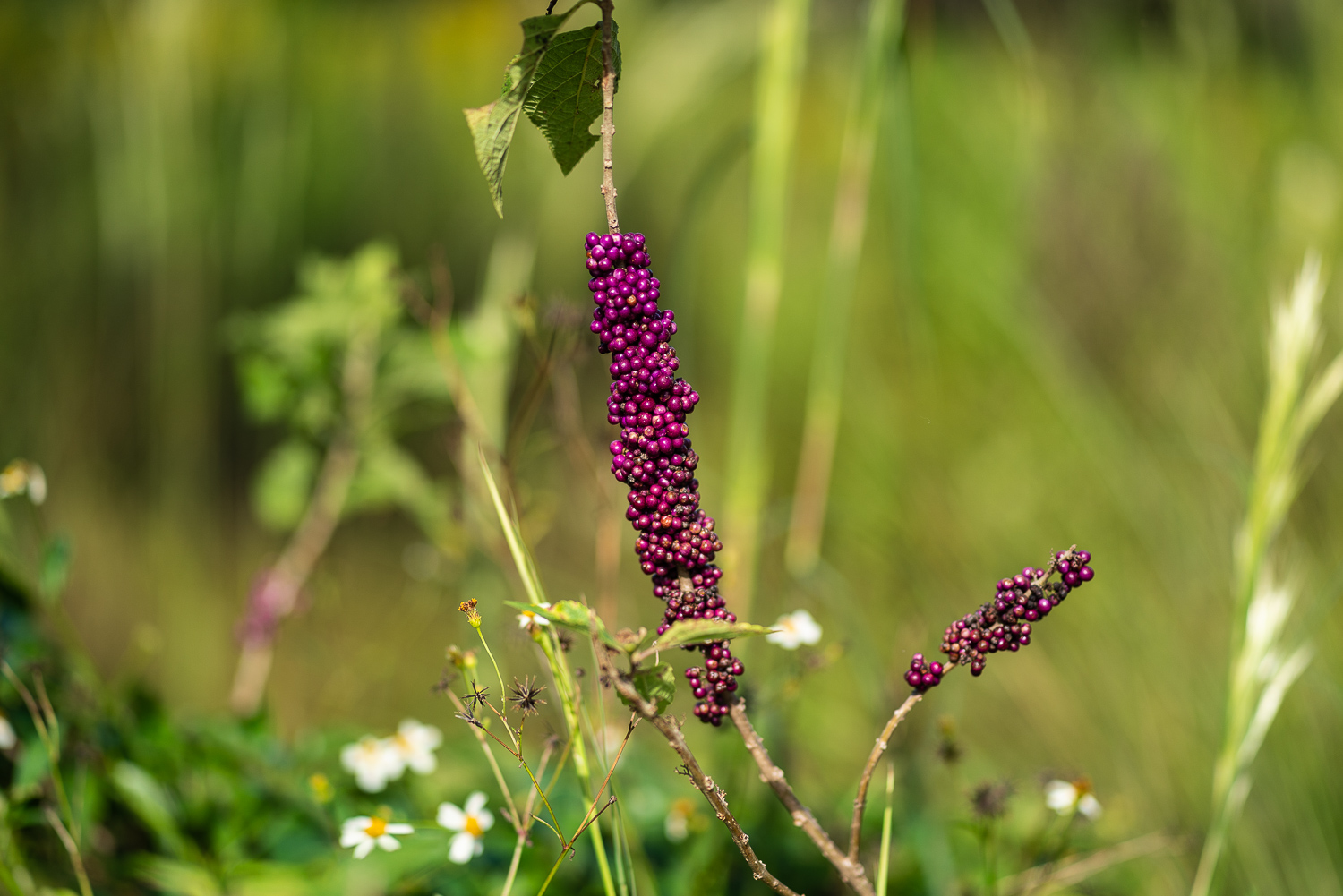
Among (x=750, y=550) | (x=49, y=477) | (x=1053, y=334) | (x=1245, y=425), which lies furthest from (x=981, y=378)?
(x=49, y=477)

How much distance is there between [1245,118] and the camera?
242cm

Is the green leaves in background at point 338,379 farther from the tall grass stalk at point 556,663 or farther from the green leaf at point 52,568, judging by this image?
the tall grass stalk at point 556,663

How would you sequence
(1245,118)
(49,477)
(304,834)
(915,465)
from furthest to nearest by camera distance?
(1245,118) < (49,477) < (915,465) < (304,834)

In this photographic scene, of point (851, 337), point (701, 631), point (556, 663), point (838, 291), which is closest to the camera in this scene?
point (701, 631)

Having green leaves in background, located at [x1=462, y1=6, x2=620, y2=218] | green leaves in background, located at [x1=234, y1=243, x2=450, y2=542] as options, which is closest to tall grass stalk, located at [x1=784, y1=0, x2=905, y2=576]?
green leaves in background, located at [x1=234, y1=243, x2=450, y2=542]

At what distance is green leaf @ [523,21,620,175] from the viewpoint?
49 centimetres

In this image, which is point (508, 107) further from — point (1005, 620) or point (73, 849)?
point (73, 849)

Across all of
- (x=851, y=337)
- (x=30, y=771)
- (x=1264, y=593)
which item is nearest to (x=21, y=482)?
(x=30, y=771)

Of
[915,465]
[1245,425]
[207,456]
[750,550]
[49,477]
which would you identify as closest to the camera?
[750,550]

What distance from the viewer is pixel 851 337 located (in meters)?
2.20

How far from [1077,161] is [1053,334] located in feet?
2.32

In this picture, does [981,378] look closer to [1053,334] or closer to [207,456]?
[1053,334]

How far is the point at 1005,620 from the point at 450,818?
1.69ft

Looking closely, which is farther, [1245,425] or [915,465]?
[915,465]
